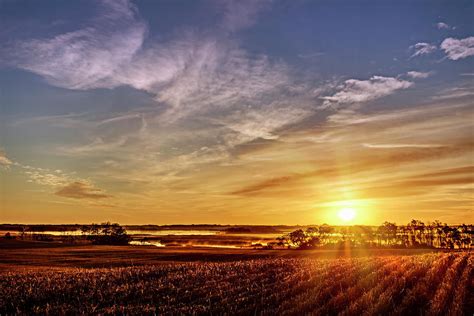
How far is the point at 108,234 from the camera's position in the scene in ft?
368

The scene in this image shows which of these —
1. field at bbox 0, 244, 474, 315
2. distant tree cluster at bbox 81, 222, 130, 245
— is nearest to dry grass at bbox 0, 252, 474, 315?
field at bbox 0, 244, 474, 315

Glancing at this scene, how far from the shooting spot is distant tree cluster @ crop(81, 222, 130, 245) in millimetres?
104938

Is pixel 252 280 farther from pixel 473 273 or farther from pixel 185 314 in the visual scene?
pixel 473 273

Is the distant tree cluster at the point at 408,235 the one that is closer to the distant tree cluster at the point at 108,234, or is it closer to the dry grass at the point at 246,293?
the distant tree cluster at the point at 108,234

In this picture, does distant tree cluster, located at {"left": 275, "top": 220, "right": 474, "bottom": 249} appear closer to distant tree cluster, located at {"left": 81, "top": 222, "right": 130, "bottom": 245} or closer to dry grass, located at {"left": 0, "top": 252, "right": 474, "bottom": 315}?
distant tree cluster, located at {"left": 81, "top": 222, "right": 130, "bottom": 245}

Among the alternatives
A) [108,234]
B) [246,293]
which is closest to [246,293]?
[246,293]

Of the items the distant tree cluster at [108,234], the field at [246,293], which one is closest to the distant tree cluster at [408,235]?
the distant tree cluster at [108,234]

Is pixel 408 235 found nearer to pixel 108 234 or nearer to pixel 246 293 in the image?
pixel 108 234

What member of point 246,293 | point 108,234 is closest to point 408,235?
point 108,234

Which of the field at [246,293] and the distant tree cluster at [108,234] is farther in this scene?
the distant tree cluster at [108,234]

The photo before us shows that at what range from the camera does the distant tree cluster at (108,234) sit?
105 metres

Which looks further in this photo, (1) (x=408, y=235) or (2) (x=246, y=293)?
(1) (x=408, y=235)

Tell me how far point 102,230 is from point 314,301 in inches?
4502

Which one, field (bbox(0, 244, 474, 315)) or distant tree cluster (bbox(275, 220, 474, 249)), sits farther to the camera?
distant tree cluster (bbox(275, 220, 474, 249))
